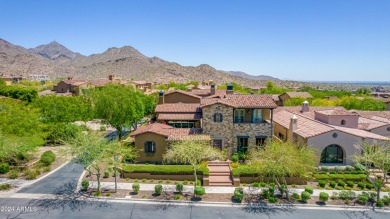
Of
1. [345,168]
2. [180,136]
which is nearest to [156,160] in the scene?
[180,136]

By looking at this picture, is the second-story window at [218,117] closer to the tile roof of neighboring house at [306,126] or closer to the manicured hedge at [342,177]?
the tile roof of neighboring house at [306,126]

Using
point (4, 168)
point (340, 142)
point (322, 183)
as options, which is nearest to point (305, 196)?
point (322, 183)

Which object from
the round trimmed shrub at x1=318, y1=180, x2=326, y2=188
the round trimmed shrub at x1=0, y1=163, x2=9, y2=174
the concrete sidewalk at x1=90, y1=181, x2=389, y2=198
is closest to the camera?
the concrete sidewalk at x1=90, y1=181, x2=389, y2=198

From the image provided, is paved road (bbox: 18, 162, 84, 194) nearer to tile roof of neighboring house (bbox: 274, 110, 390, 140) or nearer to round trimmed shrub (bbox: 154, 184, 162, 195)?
round trimmed shrub (bbox: 154, 184, 162, 195)

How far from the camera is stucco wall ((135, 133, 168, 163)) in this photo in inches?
1251

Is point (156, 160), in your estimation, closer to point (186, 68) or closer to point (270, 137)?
point (270, 137)

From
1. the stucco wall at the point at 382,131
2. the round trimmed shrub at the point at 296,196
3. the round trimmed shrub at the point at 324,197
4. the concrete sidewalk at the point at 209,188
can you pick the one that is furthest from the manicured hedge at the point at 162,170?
the stucco wall at the point at 382,131

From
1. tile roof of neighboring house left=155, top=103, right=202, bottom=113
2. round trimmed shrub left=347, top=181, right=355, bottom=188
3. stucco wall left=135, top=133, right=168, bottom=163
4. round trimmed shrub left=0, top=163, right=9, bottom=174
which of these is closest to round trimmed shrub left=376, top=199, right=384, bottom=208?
round trimmed shrub left=347, top=181, right=355, bottom=188

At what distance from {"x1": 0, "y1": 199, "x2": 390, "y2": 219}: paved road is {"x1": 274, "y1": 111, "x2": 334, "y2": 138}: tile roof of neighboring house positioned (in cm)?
1093

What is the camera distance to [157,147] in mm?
31891

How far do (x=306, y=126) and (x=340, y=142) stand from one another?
199 inches

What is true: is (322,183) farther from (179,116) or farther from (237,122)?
(179,116)

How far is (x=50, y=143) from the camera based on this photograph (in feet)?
141

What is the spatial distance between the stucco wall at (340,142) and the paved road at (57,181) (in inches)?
1033
